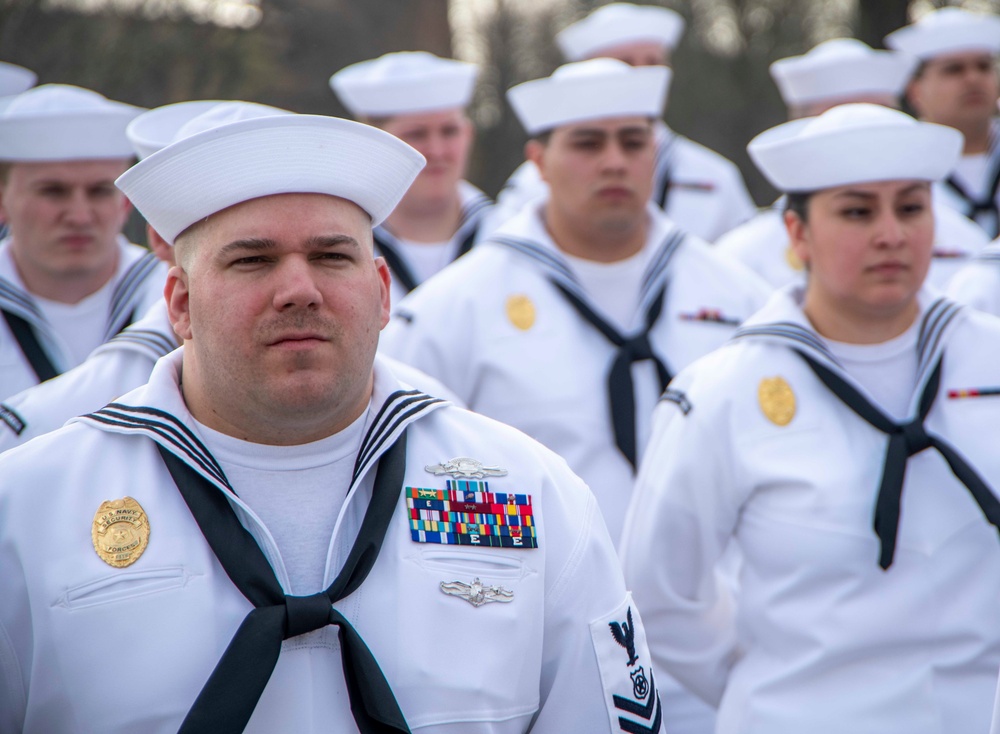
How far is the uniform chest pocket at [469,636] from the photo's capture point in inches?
98.1

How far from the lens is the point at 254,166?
2516mm

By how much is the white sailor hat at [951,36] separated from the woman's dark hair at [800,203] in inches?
136

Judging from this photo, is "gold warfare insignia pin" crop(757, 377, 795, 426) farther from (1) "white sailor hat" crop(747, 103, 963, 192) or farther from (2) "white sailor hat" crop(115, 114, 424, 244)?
(2) "white sailor hat" crop(115, 114, 424, 244)

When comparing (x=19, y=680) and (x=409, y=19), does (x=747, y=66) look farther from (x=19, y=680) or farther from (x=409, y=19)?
(x=19, y=680)

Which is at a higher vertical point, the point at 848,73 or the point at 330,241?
the point at 848,73

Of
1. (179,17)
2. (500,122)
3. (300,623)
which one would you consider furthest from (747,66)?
(300,623)

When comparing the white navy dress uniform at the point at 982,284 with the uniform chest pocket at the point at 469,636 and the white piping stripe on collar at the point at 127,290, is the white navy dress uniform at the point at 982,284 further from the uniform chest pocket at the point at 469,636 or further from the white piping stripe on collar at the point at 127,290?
the white piping stripe on collar at the point at 127,290

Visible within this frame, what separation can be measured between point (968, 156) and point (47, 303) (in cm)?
497

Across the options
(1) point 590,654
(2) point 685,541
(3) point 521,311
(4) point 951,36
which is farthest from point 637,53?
(1) point 590,654

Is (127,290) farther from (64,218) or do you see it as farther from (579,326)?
(579,326)

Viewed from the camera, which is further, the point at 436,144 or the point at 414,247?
the point at 436,144

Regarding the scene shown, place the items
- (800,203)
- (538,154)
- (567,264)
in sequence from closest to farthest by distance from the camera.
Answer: (800,203) → (567,264) → (538,154)

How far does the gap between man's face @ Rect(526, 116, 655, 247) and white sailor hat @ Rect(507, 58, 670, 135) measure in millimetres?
41

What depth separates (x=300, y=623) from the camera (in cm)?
240
